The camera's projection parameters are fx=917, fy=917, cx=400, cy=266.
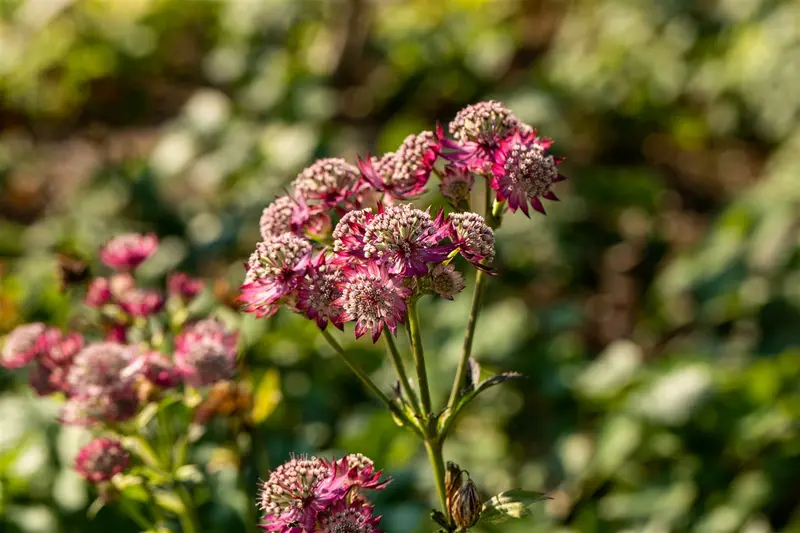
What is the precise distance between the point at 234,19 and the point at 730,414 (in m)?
3.82

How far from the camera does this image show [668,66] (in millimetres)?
4457

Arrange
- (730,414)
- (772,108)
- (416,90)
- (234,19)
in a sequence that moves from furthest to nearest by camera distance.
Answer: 1. (234,19)
2. (416,90)
3. (772,108)
4. (730,414)

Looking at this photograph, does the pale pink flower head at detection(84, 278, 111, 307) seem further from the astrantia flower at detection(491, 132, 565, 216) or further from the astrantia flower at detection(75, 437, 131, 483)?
the astrantia flower at detection(491, 132, 565, 216)

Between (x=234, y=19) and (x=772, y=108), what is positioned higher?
(x=234, y=19)

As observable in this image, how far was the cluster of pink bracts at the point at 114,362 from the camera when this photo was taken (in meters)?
1.33

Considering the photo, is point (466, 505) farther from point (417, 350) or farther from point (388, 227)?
point (388, 227)

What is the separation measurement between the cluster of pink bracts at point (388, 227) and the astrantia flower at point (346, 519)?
0.63 ft

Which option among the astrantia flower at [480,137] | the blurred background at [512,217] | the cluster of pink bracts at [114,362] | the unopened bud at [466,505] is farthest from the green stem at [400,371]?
the blurred background at [512,217]

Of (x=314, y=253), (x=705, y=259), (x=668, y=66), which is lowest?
(x=314, y=253)

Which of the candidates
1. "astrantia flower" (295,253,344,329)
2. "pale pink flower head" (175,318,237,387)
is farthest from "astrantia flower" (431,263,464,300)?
"pale pink flower head" (175,318,237,387)

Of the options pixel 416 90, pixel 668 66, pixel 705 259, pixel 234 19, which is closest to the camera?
pixel 705 259

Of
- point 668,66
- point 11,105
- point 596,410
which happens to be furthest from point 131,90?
point 596,410

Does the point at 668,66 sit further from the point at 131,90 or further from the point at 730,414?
the point at 131,90

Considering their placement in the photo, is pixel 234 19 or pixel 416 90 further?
pixel 234 19
